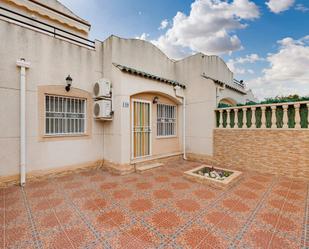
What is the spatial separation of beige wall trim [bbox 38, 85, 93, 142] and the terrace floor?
1.61 metres

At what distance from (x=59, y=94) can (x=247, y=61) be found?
11.6 m

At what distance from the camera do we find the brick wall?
5201mm

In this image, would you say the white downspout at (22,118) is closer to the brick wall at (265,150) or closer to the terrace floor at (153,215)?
the terrace floor at (153,215)

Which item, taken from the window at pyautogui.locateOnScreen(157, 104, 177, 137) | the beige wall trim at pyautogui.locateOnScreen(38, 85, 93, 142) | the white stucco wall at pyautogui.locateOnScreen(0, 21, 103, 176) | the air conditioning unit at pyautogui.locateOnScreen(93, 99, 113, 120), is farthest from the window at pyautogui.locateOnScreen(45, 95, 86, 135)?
the window at pyautogui.locateOnScreen(157, 104, 177, 137)

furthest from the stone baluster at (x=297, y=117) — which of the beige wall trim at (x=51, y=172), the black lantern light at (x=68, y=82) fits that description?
the black lantern light at (x=68, y=82)

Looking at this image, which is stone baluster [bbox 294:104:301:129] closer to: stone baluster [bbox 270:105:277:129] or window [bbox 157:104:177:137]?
stone baluster [bbox 270:105:277:129]

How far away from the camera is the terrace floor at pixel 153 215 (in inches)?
91.4

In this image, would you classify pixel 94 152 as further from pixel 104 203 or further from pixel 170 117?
pixel 170 117

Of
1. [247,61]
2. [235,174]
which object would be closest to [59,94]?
[235,174]

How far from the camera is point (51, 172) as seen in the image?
5.30 metres

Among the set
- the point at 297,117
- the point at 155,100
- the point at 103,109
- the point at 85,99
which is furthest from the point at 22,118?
the point at 297,117

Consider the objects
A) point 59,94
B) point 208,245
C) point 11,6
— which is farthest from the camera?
point 11,6

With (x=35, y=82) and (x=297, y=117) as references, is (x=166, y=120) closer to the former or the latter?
(x=297, y=117)

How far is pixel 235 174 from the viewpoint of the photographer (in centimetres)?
520
